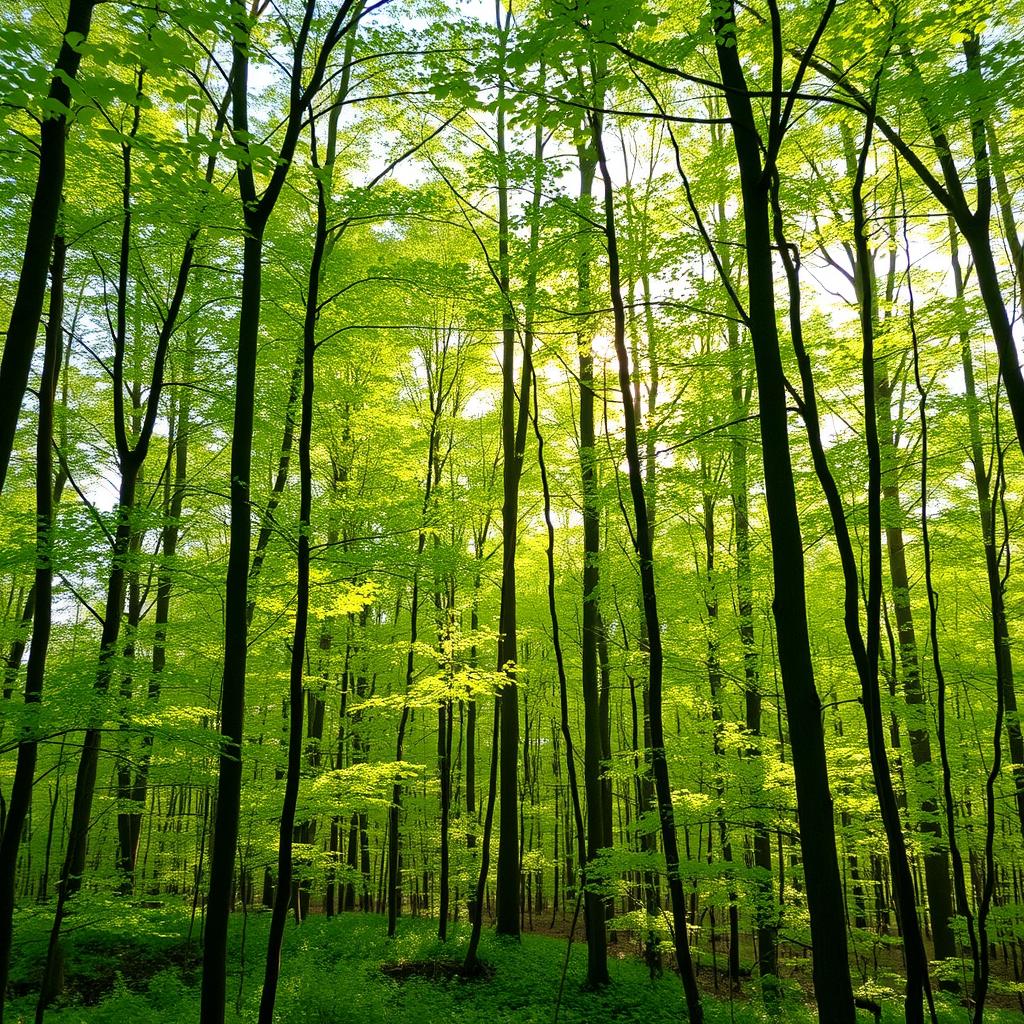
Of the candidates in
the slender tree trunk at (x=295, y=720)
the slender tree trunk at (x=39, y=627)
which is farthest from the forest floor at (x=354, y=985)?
the slender tree trunk at (x=295, y=720)

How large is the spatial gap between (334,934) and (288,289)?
12.4m

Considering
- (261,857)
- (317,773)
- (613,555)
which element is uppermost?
(613,555)

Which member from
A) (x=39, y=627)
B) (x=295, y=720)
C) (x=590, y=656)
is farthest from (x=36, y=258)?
(x=590, y=656)

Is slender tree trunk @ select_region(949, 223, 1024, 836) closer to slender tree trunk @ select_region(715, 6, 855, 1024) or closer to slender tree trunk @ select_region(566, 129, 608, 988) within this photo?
slender tree trunk @ select_region(715, 6, 855, 1024)

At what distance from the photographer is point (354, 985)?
8.58 meters

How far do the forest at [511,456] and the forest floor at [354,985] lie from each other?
0.10 meters

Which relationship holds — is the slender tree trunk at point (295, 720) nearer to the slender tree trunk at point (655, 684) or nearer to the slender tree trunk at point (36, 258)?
the slender tree trunk at point (36, 258)

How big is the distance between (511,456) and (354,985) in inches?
342

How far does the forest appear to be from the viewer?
389 centimetres

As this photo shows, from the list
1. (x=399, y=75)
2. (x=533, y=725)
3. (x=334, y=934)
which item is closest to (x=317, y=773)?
(x=334, y=934)

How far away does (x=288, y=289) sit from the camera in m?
8.95

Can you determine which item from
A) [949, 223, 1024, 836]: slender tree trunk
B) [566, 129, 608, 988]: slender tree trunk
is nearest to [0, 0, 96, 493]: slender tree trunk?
[566, 129, 608, 988]: slender tree trunk

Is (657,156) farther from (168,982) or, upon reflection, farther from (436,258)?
(168,982)

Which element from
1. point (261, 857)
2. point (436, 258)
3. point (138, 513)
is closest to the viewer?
point (138, 513)
